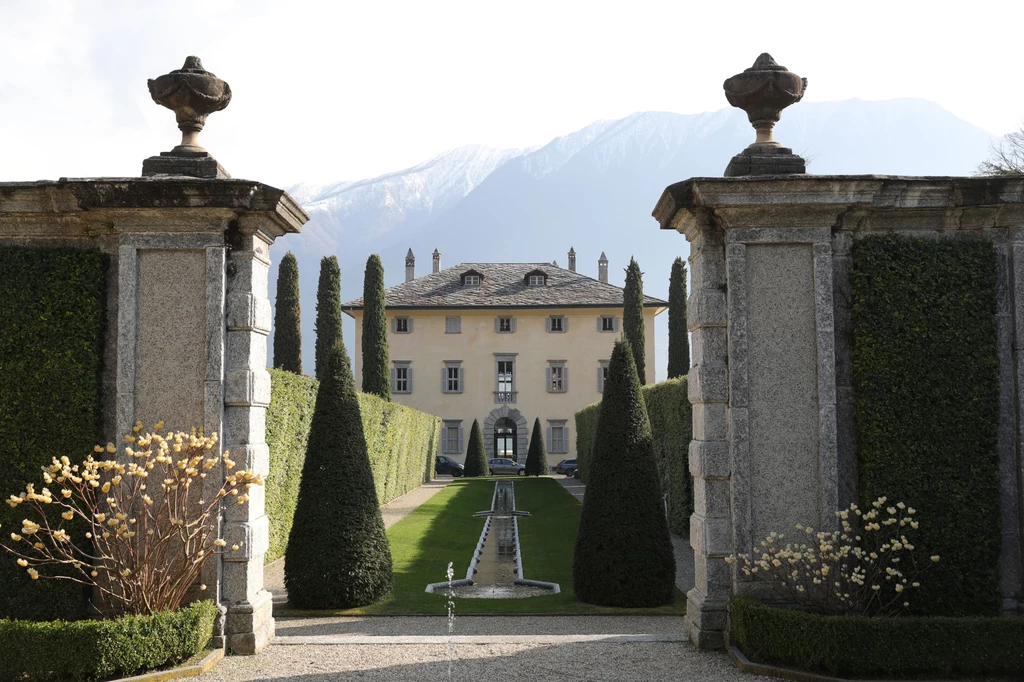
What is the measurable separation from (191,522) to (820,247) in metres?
5.56

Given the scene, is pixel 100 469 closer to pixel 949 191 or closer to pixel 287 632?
pixel 287 632

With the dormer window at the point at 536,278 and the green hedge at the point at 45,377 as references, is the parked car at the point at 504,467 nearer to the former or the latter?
the dormer window at the point at 536,278

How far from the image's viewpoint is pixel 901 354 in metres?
7.07

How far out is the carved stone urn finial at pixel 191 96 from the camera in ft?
23.5

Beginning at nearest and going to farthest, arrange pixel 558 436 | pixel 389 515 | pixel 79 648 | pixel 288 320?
pixel 79 648 < pixel 389 515 < pixel 288 320 < pixel 558 436

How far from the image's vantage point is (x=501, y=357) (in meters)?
47.3

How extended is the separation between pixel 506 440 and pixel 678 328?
14.2m

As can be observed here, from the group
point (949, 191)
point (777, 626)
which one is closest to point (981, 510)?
point (777, 626)

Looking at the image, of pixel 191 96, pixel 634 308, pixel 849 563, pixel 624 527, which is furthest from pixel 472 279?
pixel 849 563

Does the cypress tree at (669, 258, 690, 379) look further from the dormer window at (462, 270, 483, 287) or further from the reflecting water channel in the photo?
the reflecting water channel

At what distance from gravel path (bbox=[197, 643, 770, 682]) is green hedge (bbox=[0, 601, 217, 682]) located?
0.50 m

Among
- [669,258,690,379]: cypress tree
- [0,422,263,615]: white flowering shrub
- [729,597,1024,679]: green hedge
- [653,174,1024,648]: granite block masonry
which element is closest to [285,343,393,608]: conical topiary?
[0,422,263,615]: white flowering shrub

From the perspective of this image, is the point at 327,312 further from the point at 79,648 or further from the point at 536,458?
the point at 79,648

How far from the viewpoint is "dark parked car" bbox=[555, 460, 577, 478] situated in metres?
42.0
